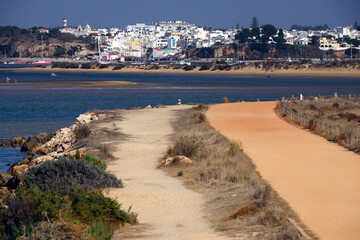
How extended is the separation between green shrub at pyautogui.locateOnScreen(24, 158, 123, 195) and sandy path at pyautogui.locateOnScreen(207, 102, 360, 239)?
3.75 m

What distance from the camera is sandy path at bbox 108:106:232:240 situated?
10.5 m

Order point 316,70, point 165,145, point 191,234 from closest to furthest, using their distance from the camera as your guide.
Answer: point 191,234 → point 165,145 → point 316,70

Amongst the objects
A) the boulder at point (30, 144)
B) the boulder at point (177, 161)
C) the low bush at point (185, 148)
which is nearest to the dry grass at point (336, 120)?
the low bush at point (185, 148)

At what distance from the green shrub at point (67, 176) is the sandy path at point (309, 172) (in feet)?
12.3

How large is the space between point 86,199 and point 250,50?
182766 millimetres

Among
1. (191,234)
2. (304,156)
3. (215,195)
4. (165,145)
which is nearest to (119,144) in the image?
(165,145)

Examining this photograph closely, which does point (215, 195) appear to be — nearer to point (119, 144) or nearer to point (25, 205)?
point (25, 205)

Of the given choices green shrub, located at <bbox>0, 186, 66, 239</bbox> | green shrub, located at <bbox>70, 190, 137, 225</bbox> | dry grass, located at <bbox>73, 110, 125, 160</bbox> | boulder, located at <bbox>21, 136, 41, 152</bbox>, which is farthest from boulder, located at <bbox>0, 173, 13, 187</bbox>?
green shrub, located at <bbox>0, 186, 66, 239</bbox>

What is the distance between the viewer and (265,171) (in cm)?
1509

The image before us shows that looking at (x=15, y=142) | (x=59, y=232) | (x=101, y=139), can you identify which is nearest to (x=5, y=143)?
(x=15, y=142)

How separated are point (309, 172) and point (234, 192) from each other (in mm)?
2822

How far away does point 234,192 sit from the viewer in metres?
13.0

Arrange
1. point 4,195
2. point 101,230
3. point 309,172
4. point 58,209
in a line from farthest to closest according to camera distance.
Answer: point 309,172 < point 4,195 < point 58,209 < point 101,230

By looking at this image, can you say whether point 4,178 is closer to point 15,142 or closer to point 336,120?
point 15,142
